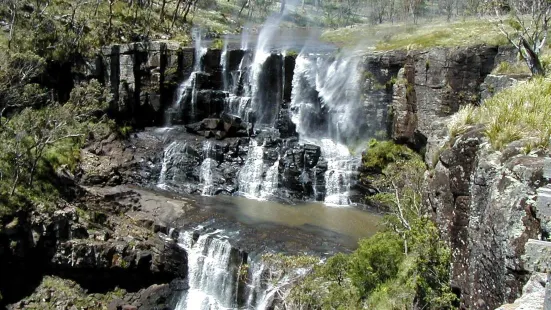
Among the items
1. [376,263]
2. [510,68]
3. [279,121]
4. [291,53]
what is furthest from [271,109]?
[376,263]

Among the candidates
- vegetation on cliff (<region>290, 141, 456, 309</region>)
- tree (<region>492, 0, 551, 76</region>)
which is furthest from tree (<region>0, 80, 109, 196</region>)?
tree (<region>492, 0, 551, 76</region>)

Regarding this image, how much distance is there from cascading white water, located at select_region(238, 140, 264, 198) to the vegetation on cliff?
1295cm

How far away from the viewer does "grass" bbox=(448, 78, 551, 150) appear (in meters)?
9.99

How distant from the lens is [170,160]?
114 ft

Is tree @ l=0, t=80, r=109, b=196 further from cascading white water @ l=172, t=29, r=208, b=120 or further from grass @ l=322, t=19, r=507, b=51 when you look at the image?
grass @ l=322, t=19, r=507, b=51

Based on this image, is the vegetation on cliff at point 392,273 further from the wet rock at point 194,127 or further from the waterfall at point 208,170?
the wet rock at point 194,127

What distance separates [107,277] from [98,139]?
13668mm

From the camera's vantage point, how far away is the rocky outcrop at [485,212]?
8.25 m

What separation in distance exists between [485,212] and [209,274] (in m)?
16.7

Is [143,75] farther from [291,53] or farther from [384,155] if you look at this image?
[384,155]

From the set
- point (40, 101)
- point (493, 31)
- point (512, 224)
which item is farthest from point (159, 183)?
point (512, 224)

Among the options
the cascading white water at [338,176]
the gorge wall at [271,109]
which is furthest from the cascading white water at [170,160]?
the cascading white water at [338,176]

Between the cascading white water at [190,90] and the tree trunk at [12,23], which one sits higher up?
the tree trunk at [12,23]

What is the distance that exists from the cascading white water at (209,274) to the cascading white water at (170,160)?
9.13 metres
